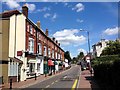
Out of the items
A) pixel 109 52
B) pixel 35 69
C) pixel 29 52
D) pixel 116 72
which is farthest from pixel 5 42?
pixel 109 52

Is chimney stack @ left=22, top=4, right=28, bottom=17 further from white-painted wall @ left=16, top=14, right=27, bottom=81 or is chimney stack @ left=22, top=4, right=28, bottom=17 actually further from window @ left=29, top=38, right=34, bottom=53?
window @ left=29, top=38, right=34, bottom=53

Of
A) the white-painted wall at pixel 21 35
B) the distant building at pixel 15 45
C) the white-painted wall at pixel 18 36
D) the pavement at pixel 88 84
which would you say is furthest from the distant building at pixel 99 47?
the pavement at pixel 88 84

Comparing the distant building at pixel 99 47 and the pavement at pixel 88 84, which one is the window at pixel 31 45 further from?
the distant building at pixel 99 47

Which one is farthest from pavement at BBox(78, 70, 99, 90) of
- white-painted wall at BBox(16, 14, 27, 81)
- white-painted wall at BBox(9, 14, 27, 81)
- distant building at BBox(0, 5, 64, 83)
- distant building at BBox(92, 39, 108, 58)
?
distant building at BBox(92, 39, 108, 58)

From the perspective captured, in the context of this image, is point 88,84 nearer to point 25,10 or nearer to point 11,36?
point 11,36

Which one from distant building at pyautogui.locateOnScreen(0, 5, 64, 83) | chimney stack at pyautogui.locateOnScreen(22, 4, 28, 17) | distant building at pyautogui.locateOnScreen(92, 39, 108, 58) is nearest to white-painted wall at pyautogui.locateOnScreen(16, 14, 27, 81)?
distant building at pyautogui.locateOnScreen(0, 5, 64, 83)

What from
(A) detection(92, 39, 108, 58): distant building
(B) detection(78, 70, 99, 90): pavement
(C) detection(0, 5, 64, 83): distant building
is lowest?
(B) detection(78, 70, 99, 90): pavement

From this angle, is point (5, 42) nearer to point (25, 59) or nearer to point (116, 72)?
point (25, 59)

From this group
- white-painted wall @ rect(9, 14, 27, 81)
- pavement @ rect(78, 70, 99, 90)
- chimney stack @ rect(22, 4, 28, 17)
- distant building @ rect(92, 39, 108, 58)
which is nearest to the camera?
Answer: pavement @ rect(78, 70, 99, 90)

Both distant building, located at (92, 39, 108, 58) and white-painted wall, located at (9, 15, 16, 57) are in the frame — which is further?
distant building, located at (92, 39, 108, 58)

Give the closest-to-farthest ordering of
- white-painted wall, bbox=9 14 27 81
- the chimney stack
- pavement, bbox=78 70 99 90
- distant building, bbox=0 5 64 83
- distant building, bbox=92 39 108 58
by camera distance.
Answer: pavement, bbox=78 70 99 90 → distant building, bbox=0 5 64 83 → white-painted wall, bbox=9 14 27 81 → the chimney stack → distant building, bbox=92 39 108 58

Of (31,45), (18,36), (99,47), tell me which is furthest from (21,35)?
(99,47)

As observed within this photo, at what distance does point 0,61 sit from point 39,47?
21151 mm

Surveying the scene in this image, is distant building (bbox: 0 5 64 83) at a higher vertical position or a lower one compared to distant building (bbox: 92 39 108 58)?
lower
